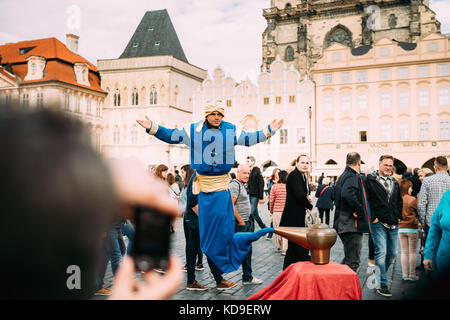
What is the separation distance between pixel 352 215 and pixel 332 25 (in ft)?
156

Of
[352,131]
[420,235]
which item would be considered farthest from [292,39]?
[420,235]

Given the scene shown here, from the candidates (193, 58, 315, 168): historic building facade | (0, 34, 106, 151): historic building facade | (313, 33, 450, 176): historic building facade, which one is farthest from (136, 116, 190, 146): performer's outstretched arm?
(193, 58, 315, 168): historic building facade

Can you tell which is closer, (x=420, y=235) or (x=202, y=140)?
(x=202, y=140)

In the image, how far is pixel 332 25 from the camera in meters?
47.3

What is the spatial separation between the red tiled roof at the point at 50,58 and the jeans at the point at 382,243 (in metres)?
33.4

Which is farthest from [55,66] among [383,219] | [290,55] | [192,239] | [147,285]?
[147,285]

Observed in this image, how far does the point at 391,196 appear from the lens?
196 inches

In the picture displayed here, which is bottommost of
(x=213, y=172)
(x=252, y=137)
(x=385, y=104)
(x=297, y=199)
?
(x=297, y=199)

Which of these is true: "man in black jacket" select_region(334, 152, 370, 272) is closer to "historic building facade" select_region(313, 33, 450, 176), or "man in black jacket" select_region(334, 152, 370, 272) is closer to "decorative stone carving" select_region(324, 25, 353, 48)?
"historic building facade" select_region(313, 33, 450, 176)

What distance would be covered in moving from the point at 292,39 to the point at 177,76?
17.3 metres

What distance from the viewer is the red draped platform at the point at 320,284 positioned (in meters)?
2.18

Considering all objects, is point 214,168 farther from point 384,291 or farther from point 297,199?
point 384,291
